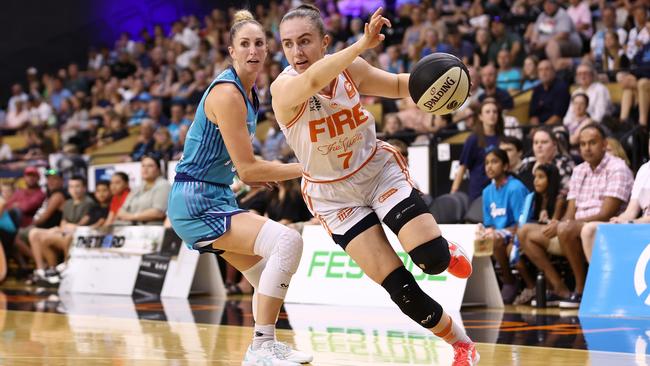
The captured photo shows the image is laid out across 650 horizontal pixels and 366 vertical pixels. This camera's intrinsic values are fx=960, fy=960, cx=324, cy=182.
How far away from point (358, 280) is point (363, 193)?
4.55 m

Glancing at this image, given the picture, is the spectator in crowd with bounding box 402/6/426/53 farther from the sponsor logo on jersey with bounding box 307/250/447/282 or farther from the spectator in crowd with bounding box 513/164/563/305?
the sponsor logo on jersey with bounding box 307/250/447/282

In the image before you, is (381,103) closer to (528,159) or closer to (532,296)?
(528,159)

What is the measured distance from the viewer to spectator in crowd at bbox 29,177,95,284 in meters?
13.0

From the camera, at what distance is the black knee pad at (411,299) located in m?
4.70

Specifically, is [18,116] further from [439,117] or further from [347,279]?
[347,279]

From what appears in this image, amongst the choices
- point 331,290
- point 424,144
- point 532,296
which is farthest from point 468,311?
point 424,144

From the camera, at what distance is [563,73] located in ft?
38.1

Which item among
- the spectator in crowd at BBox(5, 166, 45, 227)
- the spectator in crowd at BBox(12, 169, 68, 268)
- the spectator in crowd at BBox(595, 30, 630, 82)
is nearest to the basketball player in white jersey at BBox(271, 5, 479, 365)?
the spectator in crowd at BBox(595, 30, 630, 82)

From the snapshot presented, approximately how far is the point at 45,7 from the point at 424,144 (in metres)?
14.3

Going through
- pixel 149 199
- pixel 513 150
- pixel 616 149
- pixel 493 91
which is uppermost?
pixel 616 149

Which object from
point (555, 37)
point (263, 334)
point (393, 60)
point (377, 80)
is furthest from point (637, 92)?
point (263, 334)

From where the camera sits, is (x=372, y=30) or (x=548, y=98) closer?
(x=372, y=30)

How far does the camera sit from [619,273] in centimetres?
768

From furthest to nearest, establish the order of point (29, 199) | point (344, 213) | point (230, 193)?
point (29, 199) → point (230, 193) → point (344, 213)
